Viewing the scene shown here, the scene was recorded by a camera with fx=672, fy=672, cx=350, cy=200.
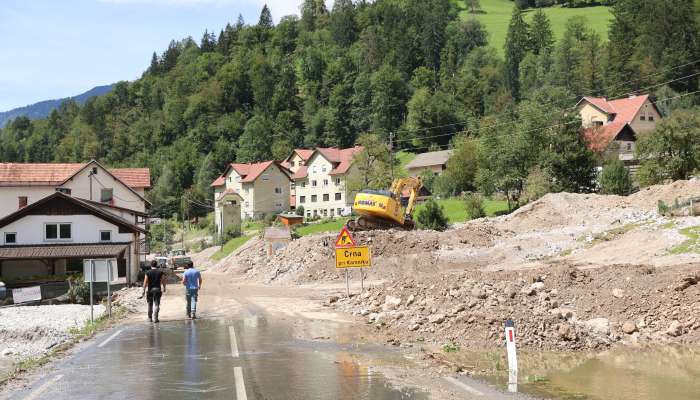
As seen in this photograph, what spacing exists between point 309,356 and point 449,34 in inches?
6685

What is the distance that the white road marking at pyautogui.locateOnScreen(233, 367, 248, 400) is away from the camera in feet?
33.0

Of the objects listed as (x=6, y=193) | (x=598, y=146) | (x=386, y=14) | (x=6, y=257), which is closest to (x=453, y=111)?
(x=386, y=14)

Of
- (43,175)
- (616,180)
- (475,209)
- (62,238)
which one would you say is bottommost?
(62,238)

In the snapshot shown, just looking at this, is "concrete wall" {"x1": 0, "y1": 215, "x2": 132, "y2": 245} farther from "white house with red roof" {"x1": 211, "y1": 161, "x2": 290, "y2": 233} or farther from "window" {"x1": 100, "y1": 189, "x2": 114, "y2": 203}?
"white house with red roof" {"x1": 211, "y1": 161, "x2": 290, "y2": 233}

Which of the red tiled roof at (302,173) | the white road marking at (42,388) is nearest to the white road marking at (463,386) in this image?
the white road marking at (42,388)

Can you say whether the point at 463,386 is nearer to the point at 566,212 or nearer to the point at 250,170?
the point at 566,212

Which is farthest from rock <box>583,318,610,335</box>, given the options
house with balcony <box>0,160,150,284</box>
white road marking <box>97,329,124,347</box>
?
house with balcony <box>0,160,150,284</box>

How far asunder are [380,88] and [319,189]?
163 ft

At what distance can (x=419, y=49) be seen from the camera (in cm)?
17025

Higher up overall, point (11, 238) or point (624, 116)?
point (624, 116)

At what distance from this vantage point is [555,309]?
1717cm

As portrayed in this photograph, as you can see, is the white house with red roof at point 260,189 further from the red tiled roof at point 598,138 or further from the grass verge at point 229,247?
the red tiled roof at point 598,138

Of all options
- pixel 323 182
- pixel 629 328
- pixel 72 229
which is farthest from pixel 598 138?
pixel 629 328

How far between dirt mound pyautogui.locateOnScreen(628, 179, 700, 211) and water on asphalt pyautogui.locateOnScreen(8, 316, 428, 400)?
105 ft
